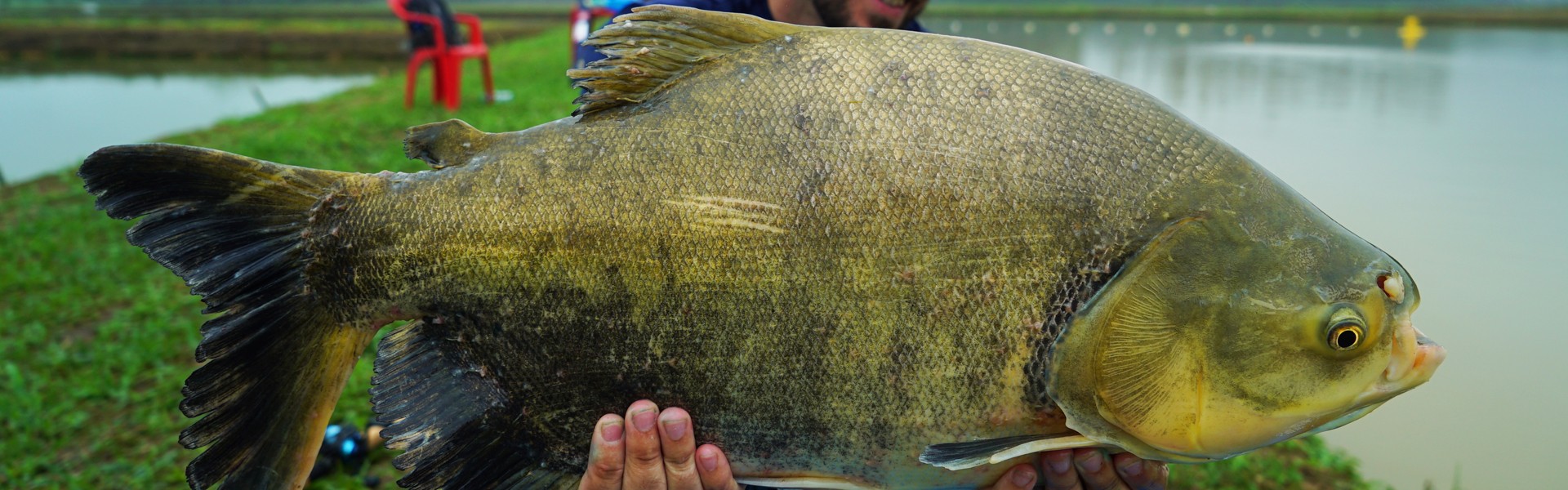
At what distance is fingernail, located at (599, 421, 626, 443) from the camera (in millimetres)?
1612

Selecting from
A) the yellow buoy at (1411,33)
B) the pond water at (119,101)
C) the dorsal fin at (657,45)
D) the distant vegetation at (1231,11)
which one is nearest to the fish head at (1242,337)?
the dorsal fin at (657,45)

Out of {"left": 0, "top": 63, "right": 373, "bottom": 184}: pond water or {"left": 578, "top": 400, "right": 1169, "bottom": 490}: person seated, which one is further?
{"left": 0, "top": 63, "right": 373, "bottom": 184}: pond water

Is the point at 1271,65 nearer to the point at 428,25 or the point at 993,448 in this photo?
the point at 428,25

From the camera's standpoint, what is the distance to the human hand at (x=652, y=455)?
1583mm

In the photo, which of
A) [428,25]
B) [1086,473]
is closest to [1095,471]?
[1086,473]

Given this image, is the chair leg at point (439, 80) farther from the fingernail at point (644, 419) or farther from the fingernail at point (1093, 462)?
the fingernail at point (1093, 462)

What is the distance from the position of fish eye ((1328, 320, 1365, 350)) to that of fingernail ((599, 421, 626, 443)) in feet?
3.71

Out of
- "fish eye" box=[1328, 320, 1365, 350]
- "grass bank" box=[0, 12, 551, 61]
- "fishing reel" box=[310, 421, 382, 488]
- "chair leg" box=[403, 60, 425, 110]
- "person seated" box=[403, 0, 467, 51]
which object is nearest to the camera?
"fish eye" box=[1328, 320, 1365, 350]

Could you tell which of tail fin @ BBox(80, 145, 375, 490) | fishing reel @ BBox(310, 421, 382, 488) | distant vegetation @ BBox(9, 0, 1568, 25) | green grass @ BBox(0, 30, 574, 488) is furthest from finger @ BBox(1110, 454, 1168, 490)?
distant vegetation @ BBox(9, 0, 1568, 25)

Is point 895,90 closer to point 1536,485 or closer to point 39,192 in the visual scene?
point 1536,485

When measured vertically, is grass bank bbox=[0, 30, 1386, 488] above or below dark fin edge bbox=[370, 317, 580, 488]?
below

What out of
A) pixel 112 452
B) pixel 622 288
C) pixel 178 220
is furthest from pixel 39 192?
pixel 622 288

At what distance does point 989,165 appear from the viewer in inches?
57.9

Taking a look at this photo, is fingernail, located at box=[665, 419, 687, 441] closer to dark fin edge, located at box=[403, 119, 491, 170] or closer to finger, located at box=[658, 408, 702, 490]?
finger, located at box=[658, 408, 702, 490]
